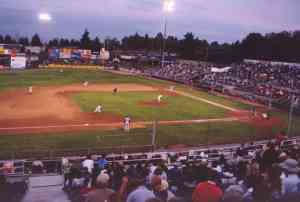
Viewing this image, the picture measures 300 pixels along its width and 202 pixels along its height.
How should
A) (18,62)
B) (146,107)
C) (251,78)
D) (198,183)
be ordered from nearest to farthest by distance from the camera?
(198,183)
(146,107)
(251,78)
(18,62)

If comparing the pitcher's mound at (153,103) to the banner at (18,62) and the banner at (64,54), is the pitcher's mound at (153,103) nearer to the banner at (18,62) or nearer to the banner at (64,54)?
the banner at (18,62)

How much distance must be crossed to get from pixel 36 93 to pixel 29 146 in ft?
66.8

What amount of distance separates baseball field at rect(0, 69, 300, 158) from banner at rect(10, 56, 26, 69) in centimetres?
2569

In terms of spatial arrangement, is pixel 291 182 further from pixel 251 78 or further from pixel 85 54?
pixel 85 54

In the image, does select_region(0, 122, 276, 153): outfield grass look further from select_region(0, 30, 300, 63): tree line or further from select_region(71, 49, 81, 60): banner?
select_region(71, 49, 81, 60): banner

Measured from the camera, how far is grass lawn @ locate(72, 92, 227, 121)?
31.5 metres

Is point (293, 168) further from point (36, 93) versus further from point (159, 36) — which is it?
point (159, 36)

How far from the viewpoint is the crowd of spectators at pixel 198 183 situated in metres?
6.48

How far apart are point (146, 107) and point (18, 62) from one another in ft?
147

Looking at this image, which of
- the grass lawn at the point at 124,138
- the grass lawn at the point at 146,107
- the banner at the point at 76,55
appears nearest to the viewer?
the grass lawn at the point at 124,138

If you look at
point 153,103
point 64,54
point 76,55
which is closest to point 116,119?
point 153,103

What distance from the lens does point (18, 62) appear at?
7169 cm

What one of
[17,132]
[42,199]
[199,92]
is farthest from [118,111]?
[42,199]

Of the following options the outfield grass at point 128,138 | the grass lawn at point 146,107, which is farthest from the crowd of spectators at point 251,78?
the outfield grass at point 128,138
